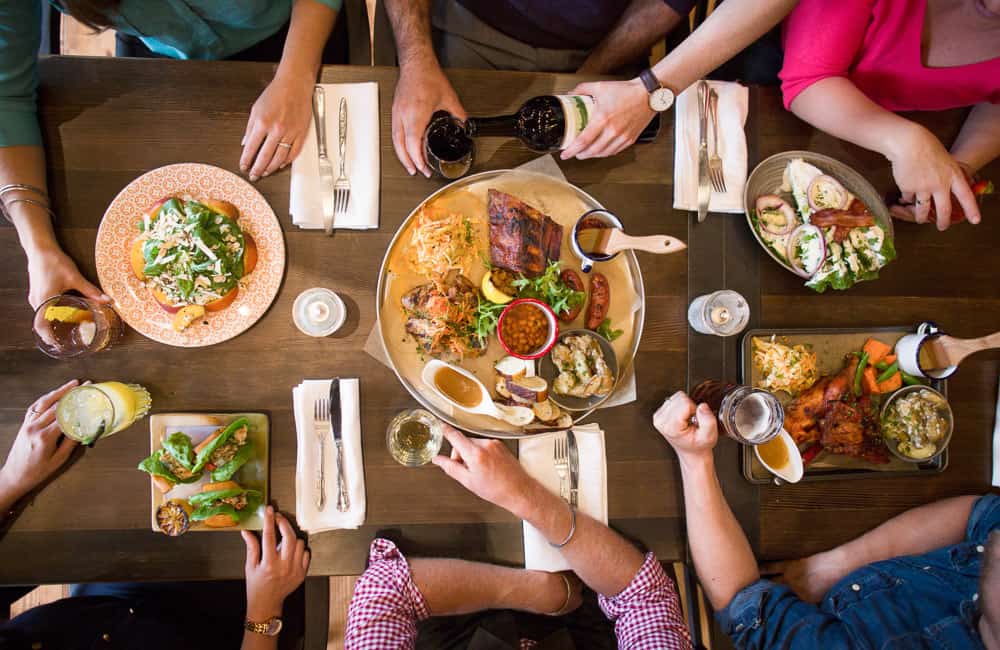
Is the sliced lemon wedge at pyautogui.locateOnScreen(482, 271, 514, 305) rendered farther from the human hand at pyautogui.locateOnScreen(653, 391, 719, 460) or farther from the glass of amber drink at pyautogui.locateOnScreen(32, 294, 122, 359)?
the glass of amber drink at pyautogui.locateOnScreen(32, 294, 122, 359)

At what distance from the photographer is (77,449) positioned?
1.65m

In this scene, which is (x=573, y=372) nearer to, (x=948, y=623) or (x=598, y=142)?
(x=598, y=142)

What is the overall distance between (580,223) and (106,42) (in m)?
3.75

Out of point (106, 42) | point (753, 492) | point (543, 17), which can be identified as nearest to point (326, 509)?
point (753, 492)

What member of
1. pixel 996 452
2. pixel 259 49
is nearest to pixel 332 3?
pixel 259 49

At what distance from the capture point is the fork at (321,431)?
1671 mm

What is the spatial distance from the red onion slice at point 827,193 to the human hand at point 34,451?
8.64 ft

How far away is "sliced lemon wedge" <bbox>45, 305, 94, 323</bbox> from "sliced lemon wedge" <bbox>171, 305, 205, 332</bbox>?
0.82ft

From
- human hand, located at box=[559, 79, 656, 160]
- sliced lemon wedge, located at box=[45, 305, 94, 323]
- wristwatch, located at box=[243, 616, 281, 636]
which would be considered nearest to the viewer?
sliced lemon wedge, located at box=[45, 305, 94, 323]

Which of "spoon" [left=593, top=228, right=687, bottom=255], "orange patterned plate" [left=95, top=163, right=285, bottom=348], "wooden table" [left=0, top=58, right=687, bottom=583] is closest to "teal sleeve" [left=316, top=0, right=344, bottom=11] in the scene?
"wooden table" [left=0, top=58, right=687, bottom=583]

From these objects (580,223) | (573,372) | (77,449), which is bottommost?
(77,449)

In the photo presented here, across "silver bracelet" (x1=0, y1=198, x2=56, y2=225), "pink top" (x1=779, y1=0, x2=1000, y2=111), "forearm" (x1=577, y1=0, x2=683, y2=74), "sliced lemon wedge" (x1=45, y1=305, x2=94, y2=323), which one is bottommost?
"sliced lemon wedge" (x1=45, y1=305, x2=94, y2=323)

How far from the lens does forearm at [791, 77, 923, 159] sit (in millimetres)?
1786

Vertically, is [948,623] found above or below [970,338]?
below
